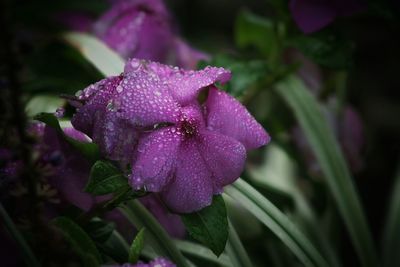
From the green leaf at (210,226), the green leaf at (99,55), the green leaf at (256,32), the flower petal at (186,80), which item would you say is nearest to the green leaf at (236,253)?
the green leaf at (210,226)

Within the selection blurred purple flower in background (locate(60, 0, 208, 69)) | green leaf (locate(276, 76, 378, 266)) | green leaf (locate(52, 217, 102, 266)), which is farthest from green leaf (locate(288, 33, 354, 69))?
green leaf (locate(52, 217, 102, 266))

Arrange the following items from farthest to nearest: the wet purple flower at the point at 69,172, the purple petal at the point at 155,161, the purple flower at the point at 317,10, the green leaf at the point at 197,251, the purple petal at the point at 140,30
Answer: the purple petal at the point at 140,30, the purple flower at the point at 317,10, the green leaf at the point at 197,251, the wet purple flower at the point at 69,172, the purple petal at the point at 155,161

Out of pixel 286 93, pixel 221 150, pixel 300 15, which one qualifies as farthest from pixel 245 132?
pixel 286 93

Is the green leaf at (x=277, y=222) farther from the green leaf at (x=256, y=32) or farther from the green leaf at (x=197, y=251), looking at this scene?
the green leaf at (x=256, y=32)

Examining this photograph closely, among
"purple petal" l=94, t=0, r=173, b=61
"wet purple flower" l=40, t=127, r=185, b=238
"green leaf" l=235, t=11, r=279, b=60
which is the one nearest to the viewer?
"wet purple flower" l=40, t=127, r=185, b=238

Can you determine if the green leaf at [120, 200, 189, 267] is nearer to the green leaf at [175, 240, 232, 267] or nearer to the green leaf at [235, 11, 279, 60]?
the green leaf at [175, 240, 232, 267]

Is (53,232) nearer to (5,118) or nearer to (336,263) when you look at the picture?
(5,118)
